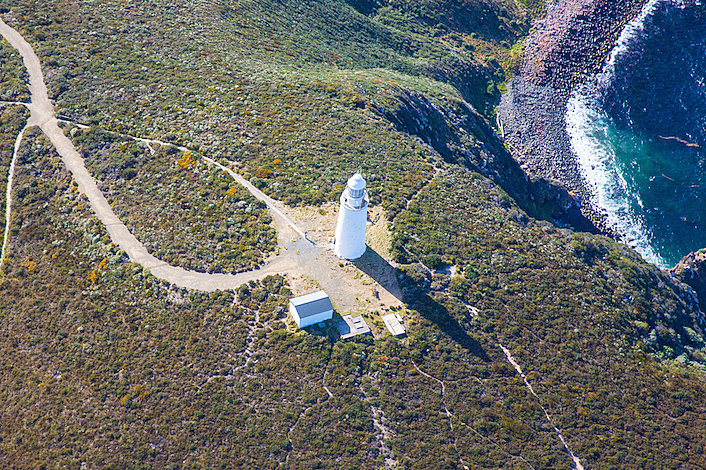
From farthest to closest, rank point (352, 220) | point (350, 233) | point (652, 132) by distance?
1. point (652, 132)
2. point (350, 233)
3. point (352, 220)

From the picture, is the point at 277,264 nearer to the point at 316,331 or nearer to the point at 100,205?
the point at 316,331

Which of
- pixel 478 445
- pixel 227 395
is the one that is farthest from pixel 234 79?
pixel 478 445

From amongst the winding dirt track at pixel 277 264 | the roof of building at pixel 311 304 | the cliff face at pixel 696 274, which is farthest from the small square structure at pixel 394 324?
the cliff face at pixel 696 274

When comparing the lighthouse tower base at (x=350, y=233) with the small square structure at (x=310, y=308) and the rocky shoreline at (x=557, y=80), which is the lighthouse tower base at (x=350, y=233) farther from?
the rocky shoreline at (x=557, y=80)

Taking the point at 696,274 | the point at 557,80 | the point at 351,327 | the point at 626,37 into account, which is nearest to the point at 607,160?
the point at 557,80

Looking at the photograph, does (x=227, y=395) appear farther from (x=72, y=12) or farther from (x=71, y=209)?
(x=72, y=12)

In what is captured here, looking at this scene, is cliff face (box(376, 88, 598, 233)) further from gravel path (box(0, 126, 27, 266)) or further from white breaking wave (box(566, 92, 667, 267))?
gravel path (box(0, 126, 27, 266))
